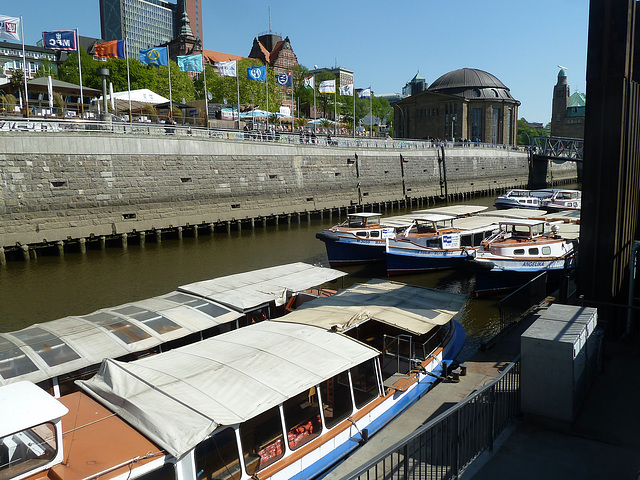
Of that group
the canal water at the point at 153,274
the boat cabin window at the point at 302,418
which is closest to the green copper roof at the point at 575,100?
the canal water at the point at 153,274

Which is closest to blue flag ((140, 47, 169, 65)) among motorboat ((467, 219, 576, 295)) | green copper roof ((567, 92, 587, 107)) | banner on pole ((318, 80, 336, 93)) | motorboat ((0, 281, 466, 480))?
banner on pole ((318, 80, 336, 93))

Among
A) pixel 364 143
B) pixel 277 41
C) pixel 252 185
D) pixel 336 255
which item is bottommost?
pixel 336 255

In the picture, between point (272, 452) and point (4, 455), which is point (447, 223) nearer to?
point (272, 452)

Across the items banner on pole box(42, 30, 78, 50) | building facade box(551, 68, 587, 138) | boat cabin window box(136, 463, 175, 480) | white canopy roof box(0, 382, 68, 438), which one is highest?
building facade box(551, 68, 587, 138)

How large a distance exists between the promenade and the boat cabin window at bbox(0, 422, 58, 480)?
11.6ft

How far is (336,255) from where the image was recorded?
94.2 feet

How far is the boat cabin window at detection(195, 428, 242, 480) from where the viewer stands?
7129mm

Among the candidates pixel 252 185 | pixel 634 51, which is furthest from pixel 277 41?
pixel 634 51

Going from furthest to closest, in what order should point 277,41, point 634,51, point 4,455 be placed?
point 277,41, point 634,51, point 4,455

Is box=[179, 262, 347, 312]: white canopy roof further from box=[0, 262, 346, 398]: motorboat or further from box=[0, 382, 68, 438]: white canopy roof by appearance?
box=[0, 382, 68, 438]: white canopy roof

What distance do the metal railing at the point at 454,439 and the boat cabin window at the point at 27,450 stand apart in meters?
3.73

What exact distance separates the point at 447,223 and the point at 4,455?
24.8m

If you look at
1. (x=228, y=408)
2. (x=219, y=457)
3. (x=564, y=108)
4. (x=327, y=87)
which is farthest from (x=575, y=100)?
(x=219, y=457)

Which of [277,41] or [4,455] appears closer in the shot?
[4,455]
